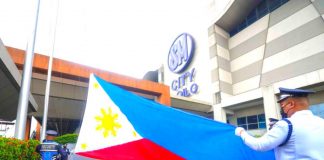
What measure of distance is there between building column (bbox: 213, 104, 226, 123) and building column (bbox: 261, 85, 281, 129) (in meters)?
5.29

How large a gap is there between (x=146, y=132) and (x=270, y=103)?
1893cm

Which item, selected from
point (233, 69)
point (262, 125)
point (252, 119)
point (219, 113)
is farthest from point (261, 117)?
point (233, 69)

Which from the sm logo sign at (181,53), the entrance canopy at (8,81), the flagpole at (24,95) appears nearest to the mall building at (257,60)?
the sm logo sign at (181,53)

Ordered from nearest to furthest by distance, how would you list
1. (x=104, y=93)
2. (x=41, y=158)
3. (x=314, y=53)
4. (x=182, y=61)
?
(x=104, y=93), (x=41, y=158), (x=314, y=53), (x=182, y=61)

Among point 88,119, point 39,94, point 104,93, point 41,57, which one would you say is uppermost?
point 41,57

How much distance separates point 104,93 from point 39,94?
1870cm

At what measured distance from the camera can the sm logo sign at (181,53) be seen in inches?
1227

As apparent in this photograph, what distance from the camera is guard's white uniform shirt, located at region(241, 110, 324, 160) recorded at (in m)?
2.21

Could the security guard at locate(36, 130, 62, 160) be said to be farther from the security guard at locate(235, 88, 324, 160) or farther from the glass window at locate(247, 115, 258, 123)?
the glass window at locate(247, 115, 258, 123)

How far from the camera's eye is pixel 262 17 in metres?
24.9

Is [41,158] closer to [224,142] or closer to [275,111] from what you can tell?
[224,142]

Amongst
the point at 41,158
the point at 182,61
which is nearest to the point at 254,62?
the point at 182,61

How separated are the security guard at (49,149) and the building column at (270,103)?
17.4 m

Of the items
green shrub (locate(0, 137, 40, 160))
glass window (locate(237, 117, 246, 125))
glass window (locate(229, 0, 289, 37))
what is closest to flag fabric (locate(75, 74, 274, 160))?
green shrub (locate(0, 137, 40, 160))
